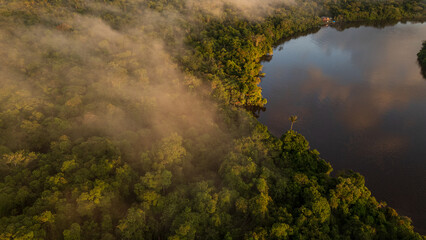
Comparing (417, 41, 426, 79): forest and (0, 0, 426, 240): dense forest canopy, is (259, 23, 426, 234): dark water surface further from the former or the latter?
(0, 0, 426, 240): dense forest canopy

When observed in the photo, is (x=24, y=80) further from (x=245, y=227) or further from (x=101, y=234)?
(x=245, y=227)

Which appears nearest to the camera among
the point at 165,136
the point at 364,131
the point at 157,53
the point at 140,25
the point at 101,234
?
the point at 101,234

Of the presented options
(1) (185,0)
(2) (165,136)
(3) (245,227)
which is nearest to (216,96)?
(2) (165,136)

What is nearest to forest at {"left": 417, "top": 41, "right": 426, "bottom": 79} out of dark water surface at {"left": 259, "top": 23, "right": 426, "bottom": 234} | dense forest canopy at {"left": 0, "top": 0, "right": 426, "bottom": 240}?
dark water surface at {"left": 259, "top": 23, "right": 426, "bottom": 234}

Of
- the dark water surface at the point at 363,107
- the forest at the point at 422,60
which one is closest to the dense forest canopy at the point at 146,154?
the dark water surface at the point at 363,107

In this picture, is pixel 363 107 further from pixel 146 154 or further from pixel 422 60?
pixel 146 154

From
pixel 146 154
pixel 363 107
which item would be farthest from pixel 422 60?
pixel 146 154
